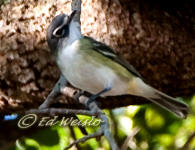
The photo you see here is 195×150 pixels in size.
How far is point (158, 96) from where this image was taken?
1653 mm

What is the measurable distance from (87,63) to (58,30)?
0.48 feet

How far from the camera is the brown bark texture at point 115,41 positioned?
1.79 metres

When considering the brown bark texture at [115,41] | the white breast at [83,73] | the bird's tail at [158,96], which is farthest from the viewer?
the brown bark texture at [115,41]

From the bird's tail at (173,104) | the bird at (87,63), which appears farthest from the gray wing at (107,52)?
the bird's tail at (173,104)

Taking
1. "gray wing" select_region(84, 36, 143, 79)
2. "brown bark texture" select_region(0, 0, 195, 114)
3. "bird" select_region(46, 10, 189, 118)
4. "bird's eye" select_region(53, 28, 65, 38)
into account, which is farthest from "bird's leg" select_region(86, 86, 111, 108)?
"brown bark texture" select_region(0, 0, 195, 114)

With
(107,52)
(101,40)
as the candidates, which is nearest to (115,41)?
(101,40)

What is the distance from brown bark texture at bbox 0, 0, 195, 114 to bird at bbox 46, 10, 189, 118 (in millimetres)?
219

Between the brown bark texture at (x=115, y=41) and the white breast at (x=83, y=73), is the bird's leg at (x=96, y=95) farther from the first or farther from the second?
the brown bark texture at (x=115, y=41)

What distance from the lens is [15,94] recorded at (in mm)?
1938

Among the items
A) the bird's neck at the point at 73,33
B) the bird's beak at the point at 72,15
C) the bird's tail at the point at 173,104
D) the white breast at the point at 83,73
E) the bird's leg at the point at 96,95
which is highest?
the bird's beak at the point at 72,15

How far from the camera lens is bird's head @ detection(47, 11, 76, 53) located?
1.49 m

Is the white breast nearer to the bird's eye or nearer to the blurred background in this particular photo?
the bird's eye

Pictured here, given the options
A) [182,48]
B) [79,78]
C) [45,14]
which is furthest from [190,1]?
[79,78]

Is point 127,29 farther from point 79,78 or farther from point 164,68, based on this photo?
point 79,78
